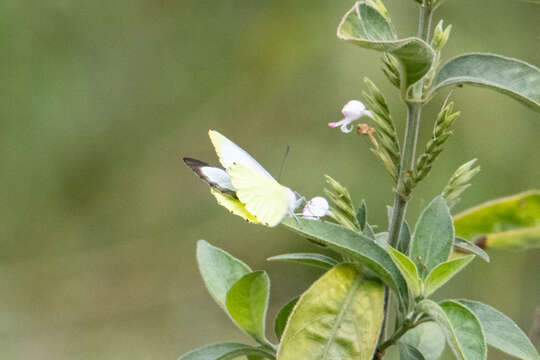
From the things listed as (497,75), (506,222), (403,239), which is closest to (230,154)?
(403,239)

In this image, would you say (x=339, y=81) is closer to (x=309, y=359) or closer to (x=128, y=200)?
(x=128, y=200)

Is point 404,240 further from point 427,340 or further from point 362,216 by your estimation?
point 427,340

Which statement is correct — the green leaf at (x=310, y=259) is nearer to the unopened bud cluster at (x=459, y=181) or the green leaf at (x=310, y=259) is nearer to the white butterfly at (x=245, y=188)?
the white butterfly at (x=245, y=188)

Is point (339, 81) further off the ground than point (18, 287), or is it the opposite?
point (339, 81)

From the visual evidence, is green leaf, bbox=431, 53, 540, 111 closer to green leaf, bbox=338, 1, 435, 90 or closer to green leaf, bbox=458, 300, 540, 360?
green leaf, bbox=338, 1, 435, 90

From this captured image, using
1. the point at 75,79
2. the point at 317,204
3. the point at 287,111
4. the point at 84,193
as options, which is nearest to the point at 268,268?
the point at 287,111

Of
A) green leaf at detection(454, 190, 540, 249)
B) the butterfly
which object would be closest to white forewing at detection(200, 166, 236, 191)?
the butterfly
